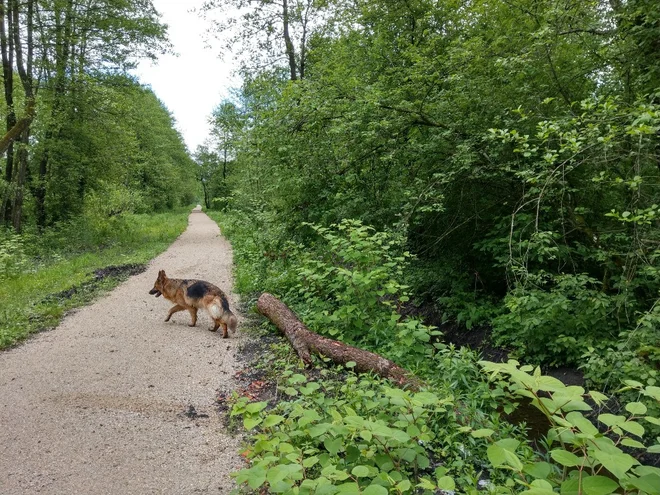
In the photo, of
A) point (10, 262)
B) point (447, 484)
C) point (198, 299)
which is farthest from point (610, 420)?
point (10, 262)

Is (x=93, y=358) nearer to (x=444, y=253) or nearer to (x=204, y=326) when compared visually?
(x=204, y=326)

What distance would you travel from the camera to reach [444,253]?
889cm

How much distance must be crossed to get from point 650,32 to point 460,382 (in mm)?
5323

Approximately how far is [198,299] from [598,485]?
6.83m

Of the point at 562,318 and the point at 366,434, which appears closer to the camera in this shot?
the point at 366,434

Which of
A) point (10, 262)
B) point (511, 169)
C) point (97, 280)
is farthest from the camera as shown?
point (10, 262)

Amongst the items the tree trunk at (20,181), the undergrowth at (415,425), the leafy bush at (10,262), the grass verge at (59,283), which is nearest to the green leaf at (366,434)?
the undergrowth at (415,425)

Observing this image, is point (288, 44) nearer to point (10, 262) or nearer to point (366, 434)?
point (10, 262)

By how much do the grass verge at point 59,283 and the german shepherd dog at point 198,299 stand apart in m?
2.00

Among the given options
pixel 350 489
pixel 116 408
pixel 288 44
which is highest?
pixel 288 44

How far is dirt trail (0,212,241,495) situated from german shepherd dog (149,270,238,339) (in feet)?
0.96

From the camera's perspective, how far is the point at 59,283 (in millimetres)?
10141

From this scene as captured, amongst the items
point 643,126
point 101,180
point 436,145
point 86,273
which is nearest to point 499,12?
point 436,145

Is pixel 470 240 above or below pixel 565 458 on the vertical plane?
above
